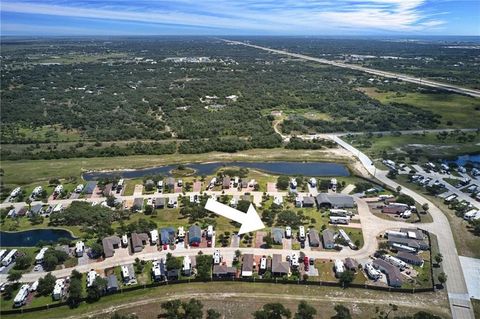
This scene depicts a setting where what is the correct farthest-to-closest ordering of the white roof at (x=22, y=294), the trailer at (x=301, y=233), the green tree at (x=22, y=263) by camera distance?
the trailer at (x=301, y=233) < the green tree at (x=22, y=263) < the white roof at (x=22, y=294)

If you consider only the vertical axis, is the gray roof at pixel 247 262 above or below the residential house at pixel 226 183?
below

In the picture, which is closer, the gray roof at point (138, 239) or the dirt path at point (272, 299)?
the dirt path at point (272, 299)

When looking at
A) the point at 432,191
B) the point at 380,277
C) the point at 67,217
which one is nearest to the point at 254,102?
the point at 432,191

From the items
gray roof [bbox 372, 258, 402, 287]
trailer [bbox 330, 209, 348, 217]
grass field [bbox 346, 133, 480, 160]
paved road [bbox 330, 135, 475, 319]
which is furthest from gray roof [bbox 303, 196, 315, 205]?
grass field [bbox 346, 133, 480, 160]

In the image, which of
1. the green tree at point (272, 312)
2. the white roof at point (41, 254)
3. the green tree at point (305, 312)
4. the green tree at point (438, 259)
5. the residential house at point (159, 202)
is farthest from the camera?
the residential house at point (159, 202)

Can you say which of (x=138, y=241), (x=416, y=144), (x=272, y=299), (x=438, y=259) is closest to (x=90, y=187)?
(x=138, y=241)

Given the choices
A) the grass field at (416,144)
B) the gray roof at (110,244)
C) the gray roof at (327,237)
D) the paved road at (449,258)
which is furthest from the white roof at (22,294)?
the grass field at (416,144)

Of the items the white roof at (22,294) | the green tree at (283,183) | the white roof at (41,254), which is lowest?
the white roof at (22,294)

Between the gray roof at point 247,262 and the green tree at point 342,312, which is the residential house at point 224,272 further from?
the green tree at point 342,312
